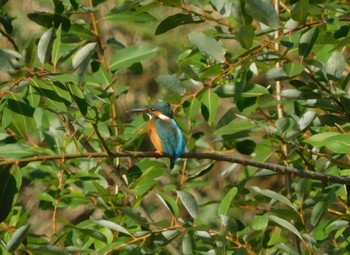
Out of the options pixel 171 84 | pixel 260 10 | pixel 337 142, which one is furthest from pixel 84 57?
pixel 337 142

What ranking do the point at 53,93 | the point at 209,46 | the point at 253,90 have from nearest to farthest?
1. the point at 53,93
2. the point at 209,46
3. the point at 253,90

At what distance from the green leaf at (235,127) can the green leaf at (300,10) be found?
0.38 m

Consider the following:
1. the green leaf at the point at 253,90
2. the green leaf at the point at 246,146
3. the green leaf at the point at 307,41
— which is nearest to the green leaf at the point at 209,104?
the green leaf at the point at 253,90

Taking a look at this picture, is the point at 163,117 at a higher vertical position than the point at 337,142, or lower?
lower

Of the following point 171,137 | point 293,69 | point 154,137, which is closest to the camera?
point 293,69

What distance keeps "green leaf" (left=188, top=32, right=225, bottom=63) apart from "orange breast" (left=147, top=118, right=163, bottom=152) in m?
0.51

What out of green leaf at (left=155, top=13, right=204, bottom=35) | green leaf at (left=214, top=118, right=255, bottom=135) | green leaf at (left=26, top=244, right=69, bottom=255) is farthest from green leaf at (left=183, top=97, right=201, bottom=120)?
green leaf at (left=26, top=244, right=69, bottom=255)

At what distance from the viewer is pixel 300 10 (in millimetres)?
2285

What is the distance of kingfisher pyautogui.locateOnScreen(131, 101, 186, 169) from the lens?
2.78 m

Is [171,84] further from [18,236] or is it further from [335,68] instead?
[18,236]

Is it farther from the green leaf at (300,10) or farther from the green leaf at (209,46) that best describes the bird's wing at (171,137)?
the green leaf at (300,10)

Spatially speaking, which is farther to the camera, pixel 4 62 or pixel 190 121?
pixel 190 121

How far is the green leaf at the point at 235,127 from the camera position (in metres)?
2.52

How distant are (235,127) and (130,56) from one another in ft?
2.84
